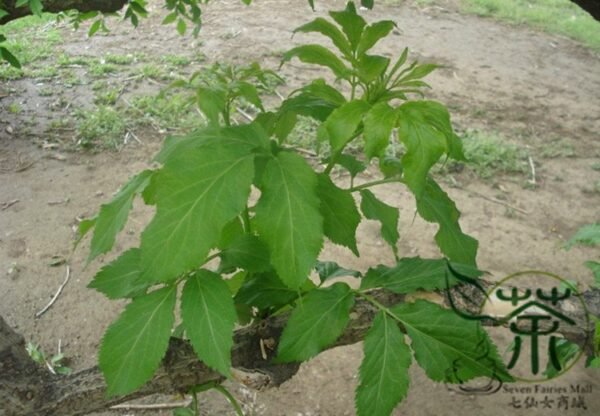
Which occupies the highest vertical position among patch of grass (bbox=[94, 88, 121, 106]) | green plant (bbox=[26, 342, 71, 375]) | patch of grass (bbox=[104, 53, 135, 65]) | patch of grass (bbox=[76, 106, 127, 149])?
patch of grass (bbox=[104, 53, 135, 65])

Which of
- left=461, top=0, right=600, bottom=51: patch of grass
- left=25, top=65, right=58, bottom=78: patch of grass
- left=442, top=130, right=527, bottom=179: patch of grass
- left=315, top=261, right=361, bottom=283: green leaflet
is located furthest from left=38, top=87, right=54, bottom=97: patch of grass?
left=461, top=0, right=600, bottom=51: patch of grass

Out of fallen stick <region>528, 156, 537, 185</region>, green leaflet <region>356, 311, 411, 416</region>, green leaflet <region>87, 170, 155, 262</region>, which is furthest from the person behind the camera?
fallen stick <region>528, 156, 537, 185</region>

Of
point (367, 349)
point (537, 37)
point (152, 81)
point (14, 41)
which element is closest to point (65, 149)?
point (152, 81)

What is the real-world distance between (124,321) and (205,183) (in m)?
0.33

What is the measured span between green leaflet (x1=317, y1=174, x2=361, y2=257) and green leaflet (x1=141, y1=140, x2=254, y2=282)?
0.22 m

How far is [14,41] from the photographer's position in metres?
6.72

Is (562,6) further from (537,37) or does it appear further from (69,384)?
(69,384)

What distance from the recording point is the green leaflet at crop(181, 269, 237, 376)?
1066 mm

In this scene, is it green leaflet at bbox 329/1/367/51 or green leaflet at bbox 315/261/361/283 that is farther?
green leaflet at bbox 315/261/361/283

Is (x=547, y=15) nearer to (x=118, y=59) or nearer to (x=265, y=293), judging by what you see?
(x=118, y=59)

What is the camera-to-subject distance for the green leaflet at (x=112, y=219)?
1.20m

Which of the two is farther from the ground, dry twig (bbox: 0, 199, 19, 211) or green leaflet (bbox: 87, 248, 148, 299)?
green leaflet (bbox: 87, 248, 148, 299)

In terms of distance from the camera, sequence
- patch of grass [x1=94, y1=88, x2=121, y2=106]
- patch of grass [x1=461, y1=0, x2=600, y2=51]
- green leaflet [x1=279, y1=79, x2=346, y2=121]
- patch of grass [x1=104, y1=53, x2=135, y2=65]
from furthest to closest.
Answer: patch of grass [x1=461, y1=0, x2=600, y2=51] < patch of grass [x1=104, y1=53, x2=135, y2=65] < patch of grass [x1=94, y1=88, x2=121, y2=106] < green leaflet [x1=279, y1=79, x2=346, y2=121]

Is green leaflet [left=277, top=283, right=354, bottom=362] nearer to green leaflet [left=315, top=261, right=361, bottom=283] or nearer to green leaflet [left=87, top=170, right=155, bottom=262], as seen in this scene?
green leaflet [left=315, top=261, right=361, bottom=283]
